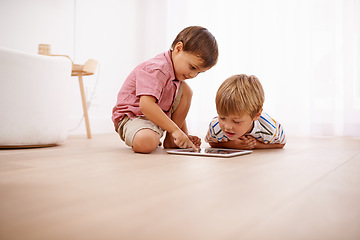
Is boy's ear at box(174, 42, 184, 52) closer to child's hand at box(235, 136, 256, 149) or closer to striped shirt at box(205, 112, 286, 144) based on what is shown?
striped shirt at box(205, 112, 286, 144)

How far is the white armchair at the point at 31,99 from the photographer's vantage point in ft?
4.00

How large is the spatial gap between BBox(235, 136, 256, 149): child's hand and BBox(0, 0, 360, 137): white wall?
42.1 inches

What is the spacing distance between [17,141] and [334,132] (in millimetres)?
1794

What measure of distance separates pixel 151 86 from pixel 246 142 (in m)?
0.40

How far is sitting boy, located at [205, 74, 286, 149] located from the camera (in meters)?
1.02

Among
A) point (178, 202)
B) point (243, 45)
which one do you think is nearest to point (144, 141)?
point (178, 202)

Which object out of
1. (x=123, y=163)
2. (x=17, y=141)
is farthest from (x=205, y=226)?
(x=17, y=141)

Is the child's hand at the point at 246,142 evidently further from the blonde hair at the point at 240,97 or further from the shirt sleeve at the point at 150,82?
the shirt sleeve at the point at 150,82

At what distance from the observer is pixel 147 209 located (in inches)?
17.0

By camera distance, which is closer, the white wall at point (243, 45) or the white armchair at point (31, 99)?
the white armchair at point (31, 99)

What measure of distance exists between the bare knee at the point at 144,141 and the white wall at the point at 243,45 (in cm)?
119

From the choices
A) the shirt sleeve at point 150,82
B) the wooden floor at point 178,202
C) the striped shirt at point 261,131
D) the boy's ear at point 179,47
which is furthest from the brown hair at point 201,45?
the wooden floor at point 178,202

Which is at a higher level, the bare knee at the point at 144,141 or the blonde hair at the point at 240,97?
the blonde hair at the point at 240,97

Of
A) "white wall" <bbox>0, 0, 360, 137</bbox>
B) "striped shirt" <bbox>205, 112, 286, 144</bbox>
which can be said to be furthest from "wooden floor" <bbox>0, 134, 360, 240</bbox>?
"white wall" <bbox>0, 0, 360, 137</bbox>
